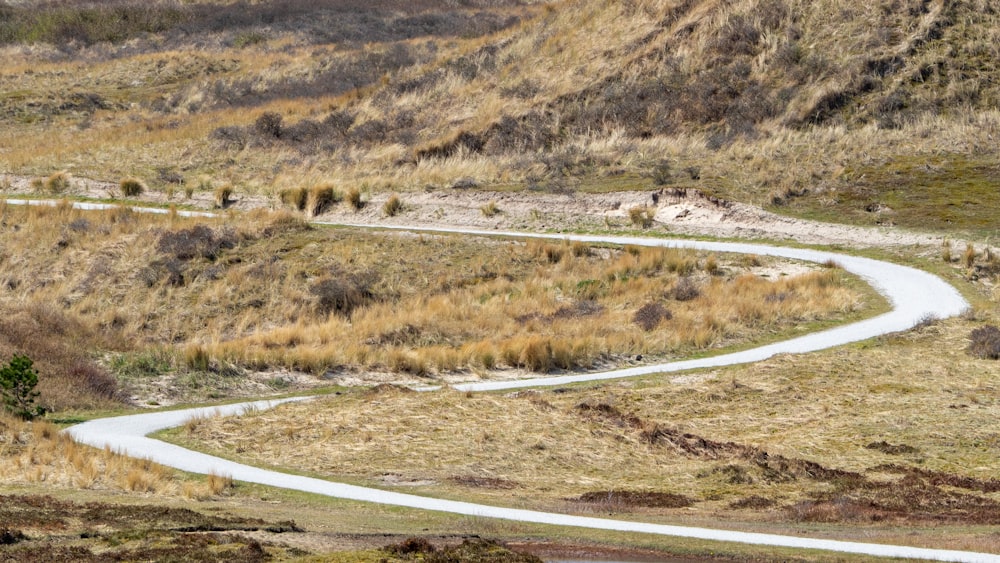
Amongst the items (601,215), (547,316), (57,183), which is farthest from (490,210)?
(57,183)

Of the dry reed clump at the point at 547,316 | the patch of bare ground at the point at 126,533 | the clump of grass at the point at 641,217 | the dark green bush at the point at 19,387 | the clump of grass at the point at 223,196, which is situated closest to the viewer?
the patch of bare ground at the point at 126,533

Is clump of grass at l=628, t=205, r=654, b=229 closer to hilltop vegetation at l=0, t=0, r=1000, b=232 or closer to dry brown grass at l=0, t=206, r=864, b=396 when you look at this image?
hilltop vegetation at l=0, t=0, r=1000, b=232

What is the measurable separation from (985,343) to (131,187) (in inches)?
1456

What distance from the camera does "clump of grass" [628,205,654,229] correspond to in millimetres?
43469

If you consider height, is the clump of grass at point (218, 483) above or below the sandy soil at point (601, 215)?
below

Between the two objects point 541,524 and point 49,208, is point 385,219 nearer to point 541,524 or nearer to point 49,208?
point 49,208

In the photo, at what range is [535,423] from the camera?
72.3ft

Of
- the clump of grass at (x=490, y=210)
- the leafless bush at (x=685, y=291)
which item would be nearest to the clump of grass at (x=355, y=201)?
the clump of grass at (x=490, y=210)

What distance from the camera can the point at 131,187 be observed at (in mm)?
51594

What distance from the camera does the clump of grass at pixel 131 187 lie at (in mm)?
51406

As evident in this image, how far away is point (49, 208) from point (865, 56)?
34794 millimetres

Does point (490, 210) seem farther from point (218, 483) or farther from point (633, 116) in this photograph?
point (218, 483)

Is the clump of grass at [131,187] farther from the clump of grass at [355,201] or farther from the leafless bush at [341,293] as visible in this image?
the leafless bush at [341,293]

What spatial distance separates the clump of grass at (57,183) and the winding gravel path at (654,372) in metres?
18.8
